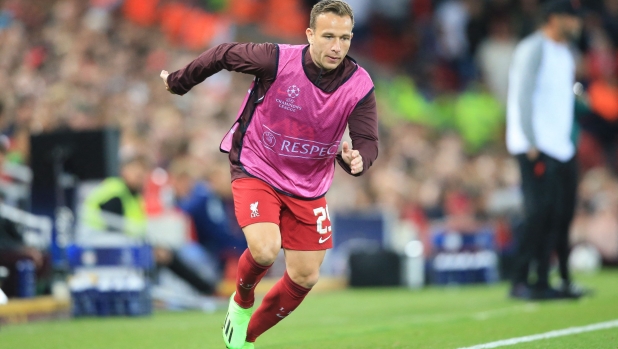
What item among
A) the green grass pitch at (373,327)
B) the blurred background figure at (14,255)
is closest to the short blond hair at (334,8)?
the green grass pitch at (373,327)

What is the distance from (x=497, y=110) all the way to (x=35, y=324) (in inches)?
457

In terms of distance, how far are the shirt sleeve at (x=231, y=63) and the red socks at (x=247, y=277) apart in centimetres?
116

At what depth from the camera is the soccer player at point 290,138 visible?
21.0 ft

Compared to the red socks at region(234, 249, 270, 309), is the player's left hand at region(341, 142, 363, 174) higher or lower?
higher

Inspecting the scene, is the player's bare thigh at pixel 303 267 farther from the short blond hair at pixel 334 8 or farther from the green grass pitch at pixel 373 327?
the short blond hair at pixel 334 8

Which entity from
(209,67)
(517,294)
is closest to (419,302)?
(517,294)

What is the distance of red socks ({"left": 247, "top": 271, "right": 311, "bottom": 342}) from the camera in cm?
655

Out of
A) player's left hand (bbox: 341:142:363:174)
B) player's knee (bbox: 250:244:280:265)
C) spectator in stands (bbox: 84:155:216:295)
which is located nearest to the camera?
player's left hand (bbox: 341:142:363:174)

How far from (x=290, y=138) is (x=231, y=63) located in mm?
614

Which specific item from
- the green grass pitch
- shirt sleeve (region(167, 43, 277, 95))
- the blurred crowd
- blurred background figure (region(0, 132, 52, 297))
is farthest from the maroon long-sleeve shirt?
the blurred crowd

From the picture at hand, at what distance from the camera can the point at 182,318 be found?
10.5 meters

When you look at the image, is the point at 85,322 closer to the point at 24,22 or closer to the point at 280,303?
the point at 280,303

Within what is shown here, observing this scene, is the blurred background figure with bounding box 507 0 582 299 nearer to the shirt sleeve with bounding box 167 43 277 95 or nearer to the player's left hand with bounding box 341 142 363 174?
the shirt sleeve with bounding box 167 43 277 95

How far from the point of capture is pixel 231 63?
647 cm
